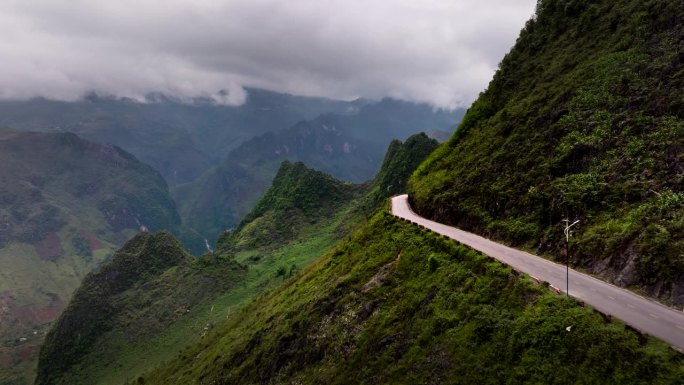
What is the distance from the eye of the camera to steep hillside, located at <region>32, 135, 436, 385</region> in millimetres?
131875

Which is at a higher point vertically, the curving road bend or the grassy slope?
the curving road bend

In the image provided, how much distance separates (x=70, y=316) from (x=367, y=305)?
486 ft

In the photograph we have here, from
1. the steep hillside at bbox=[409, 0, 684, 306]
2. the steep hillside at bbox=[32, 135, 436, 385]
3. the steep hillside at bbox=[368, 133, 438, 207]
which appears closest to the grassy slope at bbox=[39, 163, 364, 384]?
the steep hillside at bbox=[32, 135, 436, 385]

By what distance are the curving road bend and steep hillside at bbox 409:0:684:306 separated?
1423 mm

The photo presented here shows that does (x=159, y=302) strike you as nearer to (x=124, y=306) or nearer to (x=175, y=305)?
(x=175, y=305)

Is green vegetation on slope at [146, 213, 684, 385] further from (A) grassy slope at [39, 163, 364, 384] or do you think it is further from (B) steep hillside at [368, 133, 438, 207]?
(B) steep hillside at [368, 133, 438, 207]

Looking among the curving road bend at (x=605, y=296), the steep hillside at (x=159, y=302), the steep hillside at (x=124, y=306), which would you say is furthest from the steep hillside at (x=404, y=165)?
the curving road bend at (x=605, y=296)

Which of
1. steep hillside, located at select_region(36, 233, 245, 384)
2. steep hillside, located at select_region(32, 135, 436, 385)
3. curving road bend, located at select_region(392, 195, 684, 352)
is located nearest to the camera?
curving road bend, located at select_region(392, 195, 684, 352)

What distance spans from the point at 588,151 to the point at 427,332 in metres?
27.2

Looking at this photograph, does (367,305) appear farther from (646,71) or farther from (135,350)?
(135,350)

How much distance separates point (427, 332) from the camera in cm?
3678

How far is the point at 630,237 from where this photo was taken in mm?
36188

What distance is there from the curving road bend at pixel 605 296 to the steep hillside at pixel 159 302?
283 ft

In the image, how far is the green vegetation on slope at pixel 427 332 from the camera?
26.4 metres
